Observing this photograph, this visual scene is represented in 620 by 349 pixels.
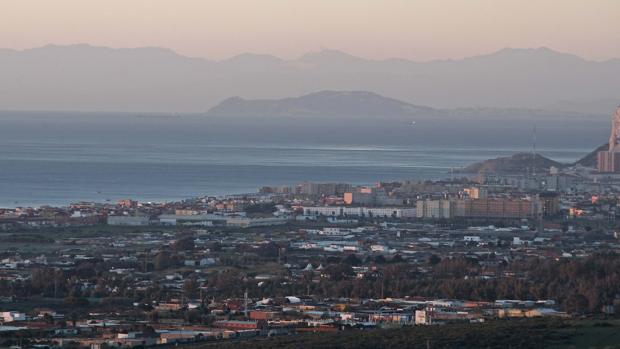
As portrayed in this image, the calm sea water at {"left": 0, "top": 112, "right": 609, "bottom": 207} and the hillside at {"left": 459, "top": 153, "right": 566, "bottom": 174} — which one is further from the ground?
the hillside at {"left": 459, "top": 153, "right": 566, "bottom": 174}

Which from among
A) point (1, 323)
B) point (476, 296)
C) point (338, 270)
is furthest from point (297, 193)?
point (1, 323)

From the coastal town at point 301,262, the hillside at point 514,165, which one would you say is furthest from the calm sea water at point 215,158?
the coastal town at point 301,262

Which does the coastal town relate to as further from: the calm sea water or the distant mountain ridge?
the distant mountain ridge

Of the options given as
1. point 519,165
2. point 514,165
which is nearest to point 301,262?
point 514,165

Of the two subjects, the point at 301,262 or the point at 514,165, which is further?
the point at 514,165

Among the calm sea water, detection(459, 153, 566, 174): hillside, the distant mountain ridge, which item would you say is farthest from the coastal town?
the distant mountain ridge

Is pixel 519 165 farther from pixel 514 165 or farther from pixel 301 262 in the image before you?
pixel 301 262

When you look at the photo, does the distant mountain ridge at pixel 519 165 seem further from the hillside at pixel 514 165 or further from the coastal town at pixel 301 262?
the coastal town at pixel 301 262

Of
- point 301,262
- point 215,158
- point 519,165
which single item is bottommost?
point 301,262
